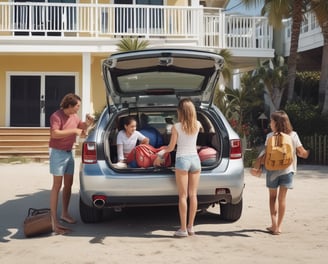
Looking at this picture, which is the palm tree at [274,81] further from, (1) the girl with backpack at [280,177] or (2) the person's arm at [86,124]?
(2) the person's arm at [86,124]

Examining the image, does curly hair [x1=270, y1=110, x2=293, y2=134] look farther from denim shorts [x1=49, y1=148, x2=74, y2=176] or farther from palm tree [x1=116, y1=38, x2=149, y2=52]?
palm tree [x1=116, y1=38, x2=149, y2=52]

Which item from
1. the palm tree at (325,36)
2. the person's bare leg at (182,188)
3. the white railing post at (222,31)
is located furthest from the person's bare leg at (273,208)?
the white railing post at (222,31)

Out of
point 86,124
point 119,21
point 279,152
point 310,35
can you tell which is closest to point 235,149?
point 279,152

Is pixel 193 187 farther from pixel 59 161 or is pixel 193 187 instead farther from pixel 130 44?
pixel 130 44

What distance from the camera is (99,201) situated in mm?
5414

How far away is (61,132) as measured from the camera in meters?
5.53

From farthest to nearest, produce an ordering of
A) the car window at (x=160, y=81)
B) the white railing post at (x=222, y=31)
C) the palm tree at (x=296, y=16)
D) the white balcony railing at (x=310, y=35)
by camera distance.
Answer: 1. the white balcony railing at (x=310, y=35)
2. the white railing post at (x=222, y=31)
3. the palm tree at (x=296, y=16)
4. the car window at (x=160, y=81)

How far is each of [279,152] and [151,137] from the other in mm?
1886

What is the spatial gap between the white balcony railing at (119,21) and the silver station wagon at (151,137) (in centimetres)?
933

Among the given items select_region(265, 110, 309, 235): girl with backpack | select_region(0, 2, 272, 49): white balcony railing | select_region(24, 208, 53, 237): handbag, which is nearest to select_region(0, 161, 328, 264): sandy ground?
select_region(24, 208, 53, 237): handbag

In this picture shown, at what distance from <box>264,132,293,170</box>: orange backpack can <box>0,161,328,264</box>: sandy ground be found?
83 centimetres

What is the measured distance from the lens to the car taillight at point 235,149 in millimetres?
5617

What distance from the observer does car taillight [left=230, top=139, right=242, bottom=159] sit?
18.4ft

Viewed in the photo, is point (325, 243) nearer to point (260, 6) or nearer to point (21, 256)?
point (21, 256)
